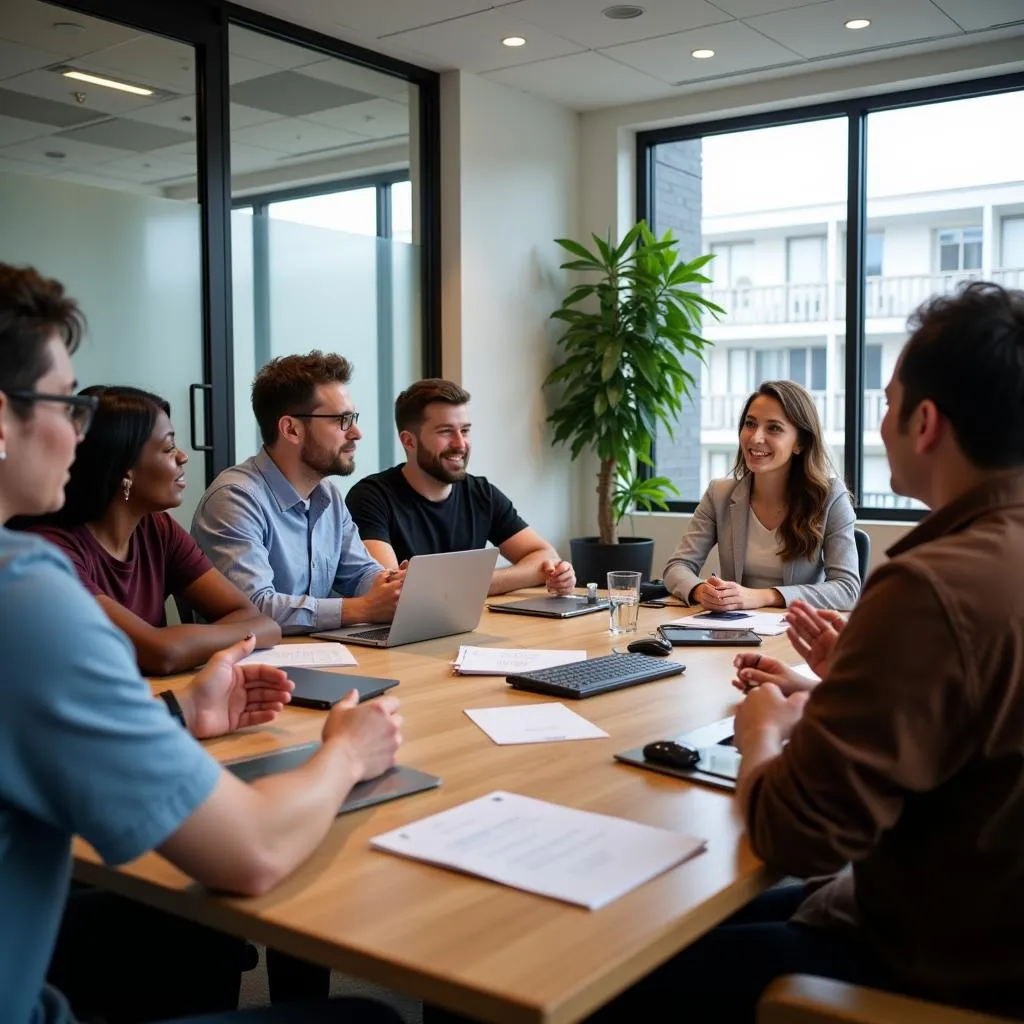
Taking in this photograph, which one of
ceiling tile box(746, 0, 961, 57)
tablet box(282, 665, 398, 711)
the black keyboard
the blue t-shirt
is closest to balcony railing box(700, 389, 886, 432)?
ceiling tile box(746, 0, 961, 57)

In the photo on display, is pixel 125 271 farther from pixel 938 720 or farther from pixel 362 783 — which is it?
pixel 938 720

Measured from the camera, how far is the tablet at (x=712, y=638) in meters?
2.54

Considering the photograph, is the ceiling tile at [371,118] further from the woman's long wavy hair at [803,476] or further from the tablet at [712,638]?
the tablet at [712,638]

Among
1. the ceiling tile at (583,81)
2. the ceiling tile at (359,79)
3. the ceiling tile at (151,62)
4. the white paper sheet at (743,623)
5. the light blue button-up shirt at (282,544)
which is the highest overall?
the ceiling tile at (583,81)

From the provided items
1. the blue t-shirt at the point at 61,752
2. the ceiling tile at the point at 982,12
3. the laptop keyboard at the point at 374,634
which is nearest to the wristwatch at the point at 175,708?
the blue t-shirt at the point at 61,752

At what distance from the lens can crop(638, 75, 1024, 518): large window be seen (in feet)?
17.7

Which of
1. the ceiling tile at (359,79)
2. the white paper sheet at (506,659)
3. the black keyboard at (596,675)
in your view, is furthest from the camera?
the ceiling tile at (359,79)

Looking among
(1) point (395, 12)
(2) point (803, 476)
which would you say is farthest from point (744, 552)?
(1) point (395, 12)

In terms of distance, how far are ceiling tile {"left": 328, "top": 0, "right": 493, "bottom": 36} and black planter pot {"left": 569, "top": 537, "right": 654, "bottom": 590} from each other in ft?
8.25

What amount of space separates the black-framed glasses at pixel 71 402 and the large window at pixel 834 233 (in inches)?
179

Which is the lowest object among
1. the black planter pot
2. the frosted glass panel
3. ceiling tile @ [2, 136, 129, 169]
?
the black planter pot

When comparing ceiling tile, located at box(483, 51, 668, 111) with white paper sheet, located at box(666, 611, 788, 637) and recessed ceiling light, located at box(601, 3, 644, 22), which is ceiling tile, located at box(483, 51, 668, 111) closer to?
recessed ceiling light, located at box(601, 3, 644, 22)

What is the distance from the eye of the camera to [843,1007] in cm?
108

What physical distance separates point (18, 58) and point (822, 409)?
12.9 feet
